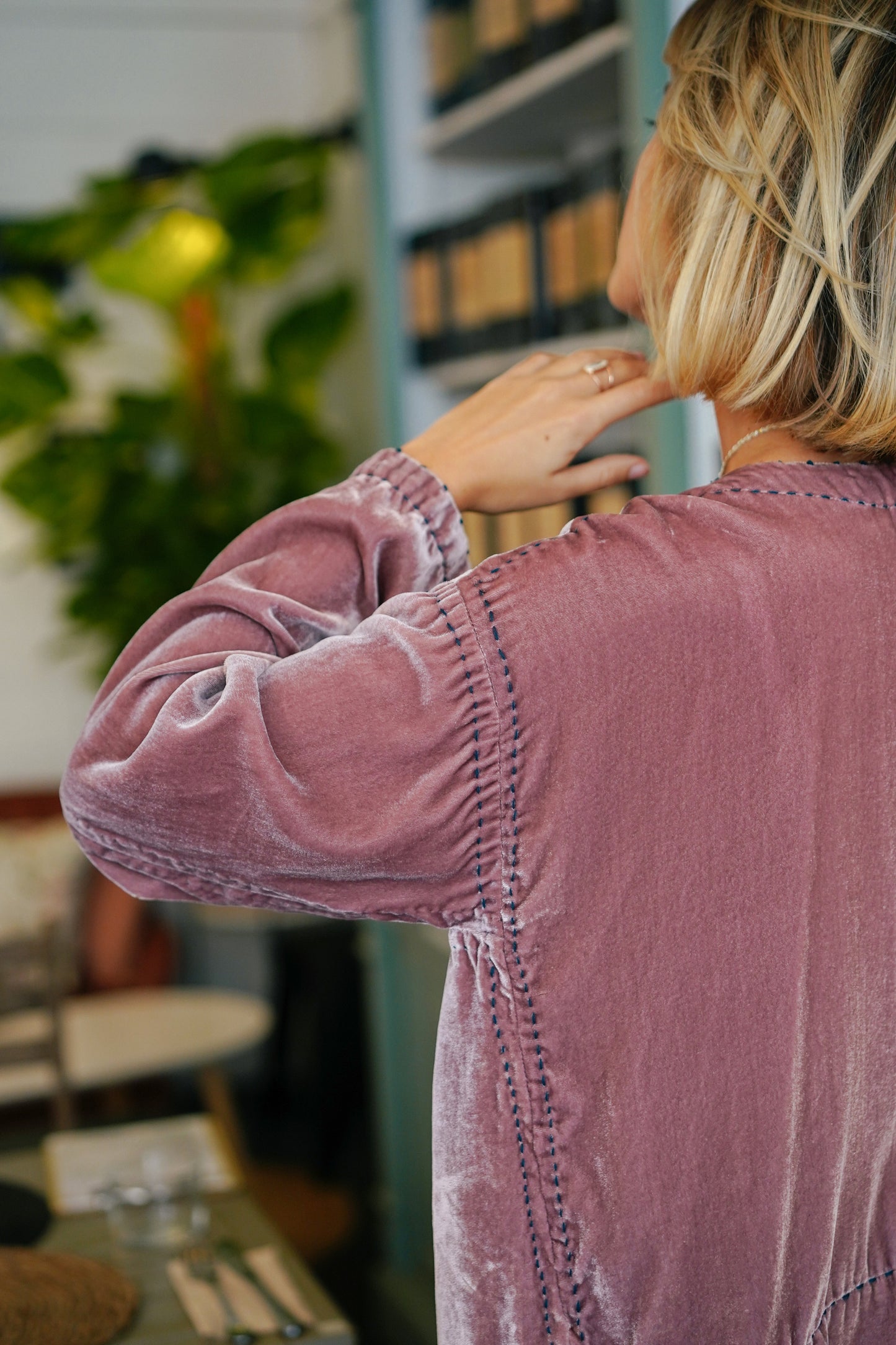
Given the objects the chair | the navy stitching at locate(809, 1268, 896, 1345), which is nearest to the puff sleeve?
the navy stitching at locate(809, 1268, 896, 1345)

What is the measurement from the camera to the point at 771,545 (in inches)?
24.9

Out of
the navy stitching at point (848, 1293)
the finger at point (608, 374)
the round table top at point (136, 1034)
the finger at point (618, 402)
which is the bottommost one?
the round table top at point (136, 1034)

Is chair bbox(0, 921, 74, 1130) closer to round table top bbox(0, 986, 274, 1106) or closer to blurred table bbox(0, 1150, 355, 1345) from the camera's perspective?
round table top bbox(0, 986, 274, 1106)

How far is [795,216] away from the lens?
632 millimetres

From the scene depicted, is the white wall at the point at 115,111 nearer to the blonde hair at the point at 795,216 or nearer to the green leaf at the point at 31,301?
the green leaf at the point at 31,301

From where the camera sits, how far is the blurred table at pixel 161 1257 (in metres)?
1.13

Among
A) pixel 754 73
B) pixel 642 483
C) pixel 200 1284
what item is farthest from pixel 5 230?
pixel 754 73

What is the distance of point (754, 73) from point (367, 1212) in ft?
8.67

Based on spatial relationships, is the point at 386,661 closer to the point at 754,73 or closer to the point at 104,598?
the point at 754,73

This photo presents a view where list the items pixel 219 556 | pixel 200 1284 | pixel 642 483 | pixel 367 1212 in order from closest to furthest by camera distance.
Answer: pixel 219 556 → pixel 200 1284 → pixel 642 483 → pixel 367 1212

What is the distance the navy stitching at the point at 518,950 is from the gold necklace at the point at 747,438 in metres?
0.15

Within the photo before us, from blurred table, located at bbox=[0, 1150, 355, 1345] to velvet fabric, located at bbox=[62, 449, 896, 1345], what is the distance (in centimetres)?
53

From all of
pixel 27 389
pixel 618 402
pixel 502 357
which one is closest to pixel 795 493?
pixel 618 402

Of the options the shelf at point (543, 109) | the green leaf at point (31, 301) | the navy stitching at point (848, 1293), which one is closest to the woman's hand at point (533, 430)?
the navy stitching at point (848, 1293)
